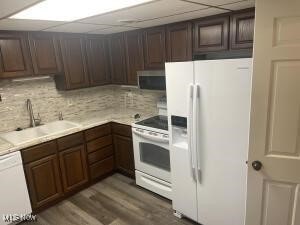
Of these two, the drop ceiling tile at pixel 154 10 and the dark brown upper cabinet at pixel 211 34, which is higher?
the drop ceiling tile at pixel 154 10

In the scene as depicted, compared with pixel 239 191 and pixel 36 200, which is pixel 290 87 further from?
pixel 36 200

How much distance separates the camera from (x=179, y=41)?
2.59m

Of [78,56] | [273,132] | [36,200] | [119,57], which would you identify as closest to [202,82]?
[273,132]

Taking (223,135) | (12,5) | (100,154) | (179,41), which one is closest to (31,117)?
(100,154)

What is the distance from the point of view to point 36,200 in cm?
261

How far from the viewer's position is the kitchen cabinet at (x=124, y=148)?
310 centimetres

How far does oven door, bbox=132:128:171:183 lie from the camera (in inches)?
105

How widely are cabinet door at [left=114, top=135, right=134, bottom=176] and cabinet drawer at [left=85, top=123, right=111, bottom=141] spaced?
0.16 meters

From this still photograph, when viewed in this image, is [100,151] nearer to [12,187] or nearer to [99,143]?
[99,143]

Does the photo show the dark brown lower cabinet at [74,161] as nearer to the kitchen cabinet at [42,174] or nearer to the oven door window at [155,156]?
the kitchen cabinet at [42,174]

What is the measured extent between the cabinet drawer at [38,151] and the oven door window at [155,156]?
1.05 metres

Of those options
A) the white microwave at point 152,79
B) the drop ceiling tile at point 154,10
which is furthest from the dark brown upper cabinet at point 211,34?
the white microwave at point 152,79

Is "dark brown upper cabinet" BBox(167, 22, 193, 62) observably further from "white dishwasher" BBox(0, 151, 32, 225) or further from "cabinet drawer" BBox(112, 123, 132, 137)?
"white dishwasher" BBox(0, 151, 32, 225)

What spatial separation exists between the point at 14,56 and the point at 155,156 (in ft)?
6.50
